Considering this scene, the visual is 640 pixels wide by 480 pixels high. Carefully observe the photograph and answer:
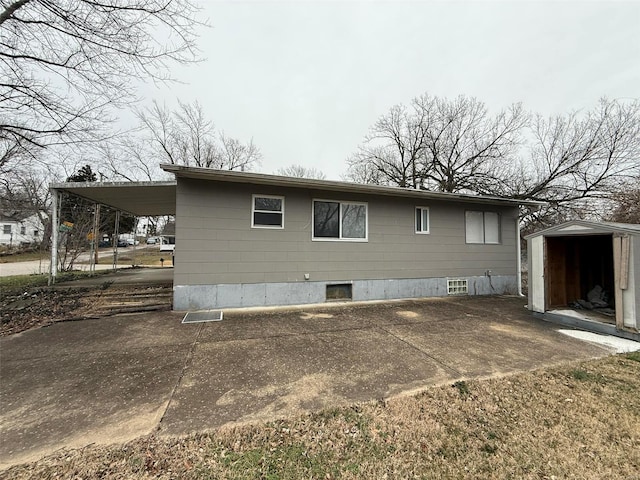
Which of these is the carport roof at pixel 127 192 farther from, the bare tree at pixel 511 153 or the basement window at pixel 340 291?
the bare tree at pixel 511 153

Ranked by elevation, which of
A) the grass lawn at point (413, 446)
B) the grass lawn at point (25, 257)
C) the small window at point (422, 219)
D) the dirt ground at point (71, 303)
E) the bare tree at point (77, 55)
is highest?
the bare tree at point (77, 55)

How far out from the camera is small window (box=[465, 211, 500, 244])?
27.8 ft

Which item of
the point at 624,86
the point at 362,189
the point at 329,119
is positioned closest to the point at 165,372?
the point at 362,189

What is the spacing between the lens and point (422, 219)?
26.1 ft

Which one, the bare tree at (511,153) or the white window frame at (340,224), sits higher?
the bare tree at (511,153)

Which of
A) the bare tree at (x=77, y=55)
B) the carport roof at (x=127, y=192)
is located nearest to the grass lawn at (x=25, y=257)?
the carport roof at (x=127, y=192)

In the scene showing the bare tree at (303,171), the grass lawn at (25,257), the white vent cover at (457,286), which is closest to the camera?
the white vent cover at (457,286)

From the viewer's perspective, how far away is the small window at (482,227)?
8.48m

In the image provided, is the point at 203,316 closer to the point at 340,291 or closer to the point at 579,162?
the point at 340,291

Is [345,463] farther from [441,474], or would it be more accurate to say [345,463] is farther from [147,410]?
[147,410]

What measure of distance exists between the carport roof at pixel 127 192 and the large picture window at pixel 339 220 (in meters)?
3.51

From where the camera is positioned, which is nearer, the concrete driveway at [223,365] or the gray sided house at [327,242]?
the concrete driveway at [223,365]

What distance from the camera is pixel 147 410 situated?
7.85 feet

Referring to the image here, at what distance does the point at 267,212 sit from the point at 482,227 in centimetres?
695
